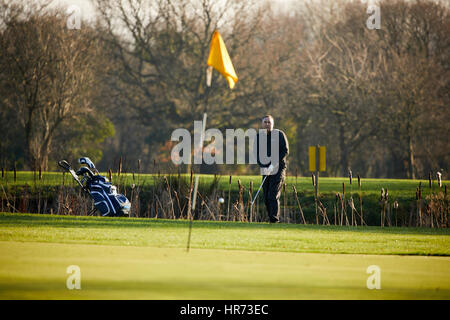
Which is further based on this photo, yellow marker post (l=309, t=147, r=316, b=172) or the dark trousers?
yellow marker post (l=309, t=147, r=316, b=172)

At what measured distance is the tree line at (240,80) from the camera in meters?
34.4

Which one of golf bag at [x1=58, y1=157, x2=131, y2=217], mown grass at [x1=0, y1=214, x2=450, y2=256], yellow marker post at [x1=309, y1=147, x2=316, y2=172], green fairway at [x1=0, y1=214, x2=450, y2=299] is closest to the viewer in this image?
green fairway at [x1=0, y1=214, x2=450, y2=299]

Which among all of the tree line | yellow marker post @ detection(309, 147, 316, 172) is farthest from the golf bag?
the tree line

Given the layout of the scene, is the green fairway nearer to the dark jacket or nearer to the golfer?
the golfer

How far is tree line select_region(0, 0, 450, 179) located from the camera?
1355 inches

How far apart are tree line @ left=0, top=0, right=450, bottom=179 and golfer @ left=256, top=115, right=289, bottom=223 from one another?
801 inches

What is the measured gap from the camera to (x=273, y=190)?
44.4 feet

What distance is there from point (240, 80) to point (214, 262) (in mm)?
31291

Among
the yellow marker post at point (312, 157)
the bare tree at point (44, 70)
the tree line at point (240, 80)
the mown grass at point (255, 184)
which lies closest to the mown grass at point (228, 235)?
the yellow marker post at point (312, 157)

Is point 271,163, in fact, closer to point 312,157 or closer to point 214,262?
point 312,157

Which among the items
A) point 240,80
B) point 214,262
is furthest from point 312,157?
point 240,80
